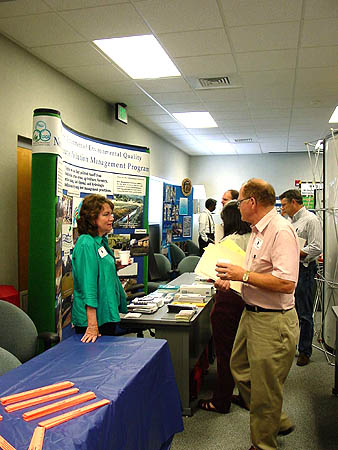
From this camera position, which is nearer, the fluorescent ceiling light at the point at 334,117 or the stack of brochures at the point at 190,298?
the stack of brochures at the point at 190,298

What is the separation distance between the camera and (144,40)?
3.62m

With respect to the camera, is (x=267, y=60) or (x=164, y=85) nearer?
(x=267, y=60)

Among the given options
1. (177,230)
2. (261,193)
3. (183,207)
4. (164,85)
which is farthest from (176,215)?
(261,193)

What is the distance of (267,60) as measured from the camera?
157 inches

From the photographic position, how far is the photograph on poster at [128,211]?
4496 mm

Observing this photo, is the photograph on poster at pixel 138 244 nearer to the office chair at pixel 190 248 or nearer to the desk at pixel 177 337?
the desk at pixel 177 337

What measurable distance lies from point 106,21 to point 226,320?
7.67ft

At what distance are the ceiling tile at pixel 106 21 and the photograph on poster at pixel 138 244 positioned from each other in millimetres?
2046

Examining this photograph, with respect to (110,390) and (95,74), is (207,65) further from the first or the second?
(110,390)

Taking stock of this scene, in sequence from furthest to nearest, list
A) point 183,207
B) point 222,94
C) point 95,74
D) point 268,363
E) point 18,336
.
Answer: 1. point 183,207
2. point 222,94
3. point 95,74
4. point 18,336
5. point 268,363

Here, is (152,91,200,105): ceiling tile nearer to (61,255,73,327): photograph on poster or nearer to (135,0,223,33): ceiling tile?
(135,0,223,33): ceiling tile

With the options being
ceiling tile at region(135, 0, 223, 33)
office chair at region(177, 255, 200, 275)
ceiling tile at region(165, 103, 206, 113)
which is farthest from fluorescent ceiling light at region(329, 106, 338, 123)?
ceiling tile at region(135, 0, 223, 33)

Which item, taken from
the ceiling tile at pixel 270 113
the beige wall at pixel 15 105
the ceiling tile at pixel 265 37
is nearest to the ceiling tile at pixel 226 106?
the ceiling tile at pixel 270 113

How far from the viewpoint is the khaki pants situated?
2252 millimetres
